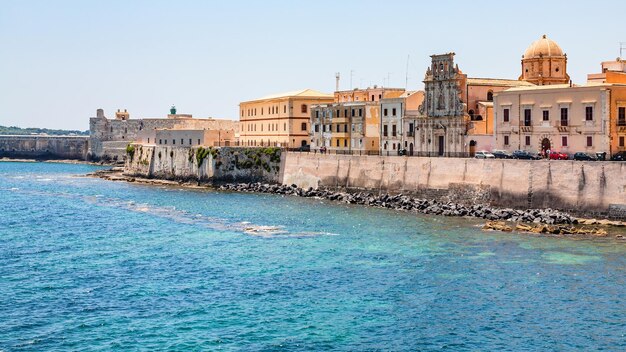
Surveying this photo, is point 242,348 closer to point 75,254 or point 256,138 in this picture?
point 75,254

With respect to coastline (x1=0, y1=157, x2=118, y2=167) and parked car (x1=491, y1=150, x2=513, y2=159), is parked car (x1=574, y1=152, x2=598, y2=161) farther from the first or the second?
coastline (x1=0, y1=157, x2=118, y2=167)

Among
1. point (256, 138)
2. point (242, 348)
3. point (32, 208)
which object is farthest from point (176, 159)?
point (242, 348)

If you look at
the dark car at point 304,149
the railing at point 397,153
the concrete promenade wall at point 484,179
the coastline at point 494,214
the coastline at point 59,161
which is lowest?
the coastline at point 494,214

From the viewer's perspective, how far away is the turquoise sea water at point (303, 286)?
2765 centimetres

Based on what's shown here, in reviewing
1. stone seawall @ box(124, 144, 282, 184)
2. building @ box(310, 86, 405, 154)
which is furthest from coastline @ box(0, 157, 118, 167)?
building @ box(310, 86, 405, 154)

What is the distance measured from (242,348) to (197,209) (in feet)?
129

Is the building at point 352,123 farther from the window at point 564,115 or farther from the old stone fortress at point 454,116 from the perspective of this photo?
the window at point 564,115

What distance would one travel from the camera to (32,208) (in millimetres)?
67438

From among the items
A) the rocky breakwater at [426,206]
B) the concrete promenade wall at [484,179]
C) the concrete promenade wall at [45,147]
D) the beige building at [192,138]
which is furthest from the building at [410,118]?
the concrete promenade wall at [45,147]

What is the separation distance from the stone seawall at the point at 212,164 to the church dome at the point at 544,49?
91.9ft

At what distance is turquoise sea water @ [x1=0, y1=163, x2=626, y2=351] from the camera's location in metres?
27.6

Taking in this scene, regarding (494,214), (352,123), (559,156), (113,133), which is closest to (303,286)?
(494,214)

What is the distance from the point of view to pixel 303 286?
115 feet

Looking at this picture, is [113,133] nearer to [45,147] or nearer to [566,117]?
[45,147]
